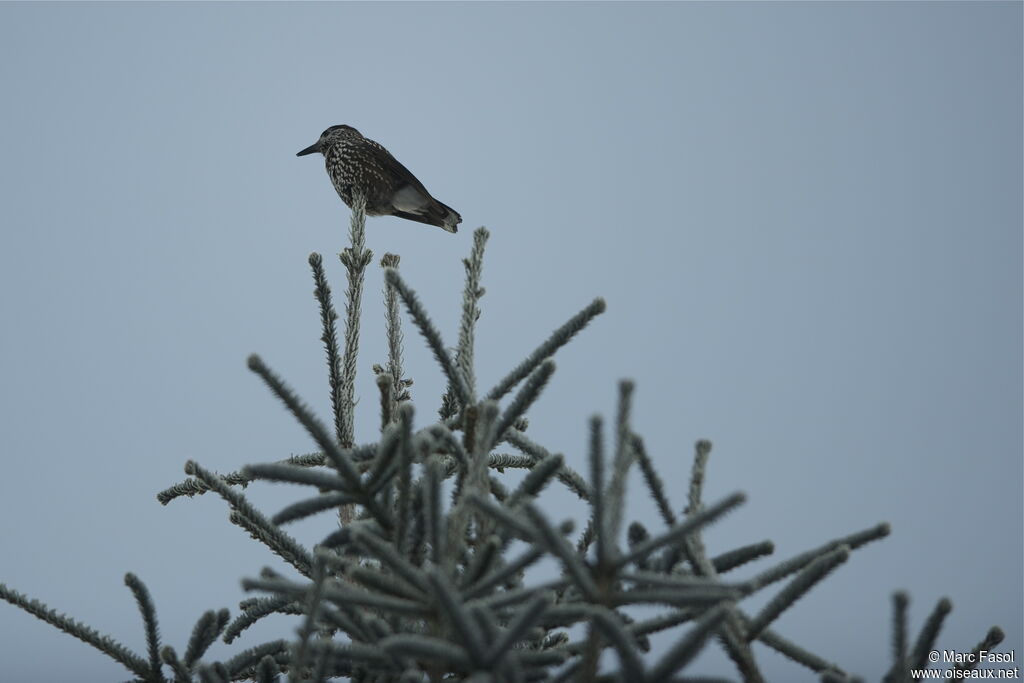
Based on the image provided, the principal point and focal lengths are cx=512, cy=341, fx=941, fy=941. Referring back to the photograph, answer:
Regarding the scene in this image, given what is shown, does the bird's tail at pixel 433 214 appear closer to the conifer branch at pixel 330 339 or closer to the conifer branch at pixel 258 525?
the conifer branch at pixel 330 339

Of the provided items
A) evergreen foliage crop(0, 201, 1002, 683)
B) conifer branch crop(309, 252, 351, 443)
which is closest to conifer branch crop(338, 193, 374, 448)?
conifer branch crop(309, 252, 351, 443)

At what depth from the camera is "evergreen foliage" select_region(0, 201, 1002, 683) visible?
160 centimetres

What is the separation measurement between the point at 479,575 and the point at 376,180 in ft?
21.5

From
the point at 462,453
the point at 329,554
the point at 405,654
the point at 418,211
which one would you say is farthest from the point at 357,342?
the point at 418,211

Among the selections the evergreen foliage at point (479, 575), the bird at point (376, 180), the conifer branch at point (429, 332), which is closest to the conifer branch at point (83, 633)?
the evergreen foliage at point (479, 575)

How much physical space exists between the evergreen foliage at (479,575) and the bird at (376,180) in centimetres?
551

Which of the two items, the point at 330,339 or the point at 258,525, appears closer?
the point at 258,525

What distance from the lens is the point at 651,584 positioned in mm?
1719

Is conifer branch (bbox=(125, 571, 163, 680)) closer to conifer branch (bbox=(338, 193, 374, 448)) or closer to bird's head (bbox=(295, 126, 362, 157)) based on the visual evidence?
conifer branch (bbox=(338, 193, 374, 448))

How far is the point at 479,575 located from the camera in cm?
188

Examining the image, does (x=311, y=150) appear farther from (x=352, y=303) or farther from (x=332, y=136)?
(x=352, y=303)

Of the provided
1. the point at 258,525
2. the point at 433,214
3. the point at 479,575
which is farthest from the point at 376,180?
the point at 479,575

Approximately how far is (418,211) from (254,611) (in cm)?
613

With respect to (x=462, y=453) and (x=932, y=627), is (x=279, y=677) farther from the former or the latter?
(x=932, y=627)
